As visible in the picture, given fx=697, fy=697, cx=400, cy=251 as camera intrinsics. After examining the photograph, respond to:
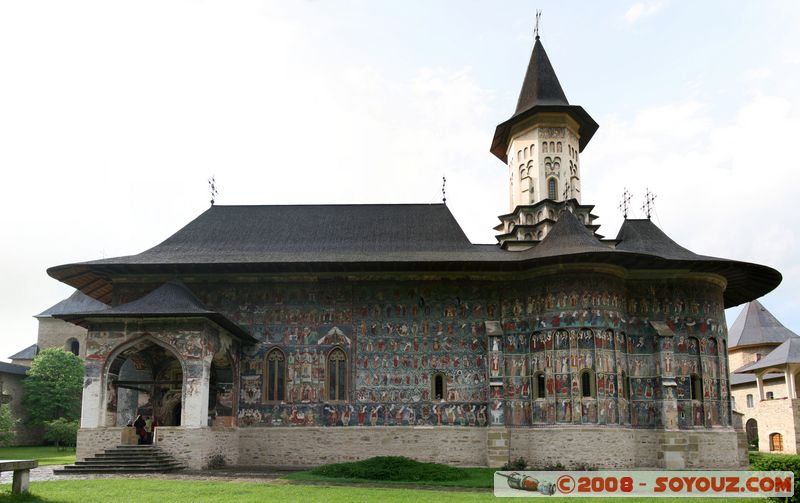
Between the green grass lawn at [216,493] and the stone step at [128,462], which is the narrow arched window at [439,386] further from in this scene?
the stone step at [128,462]

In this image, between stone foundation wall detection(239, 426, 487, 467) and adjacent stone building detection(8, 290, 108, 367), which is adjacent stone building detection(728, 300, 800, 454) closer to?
stone foundation wall detection(239, 426, 487, 467)

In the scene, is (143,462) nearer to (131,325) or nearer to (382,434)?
(131,325)

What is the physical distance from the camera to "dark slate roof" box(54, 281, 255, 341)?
17953mm

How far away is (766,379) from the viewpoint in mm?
36375

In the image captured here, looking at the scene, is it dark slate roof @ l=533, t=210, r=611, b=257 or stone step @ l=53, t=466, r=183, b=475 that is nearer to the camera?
stone step @ l=53, t=466, r=183, b=475

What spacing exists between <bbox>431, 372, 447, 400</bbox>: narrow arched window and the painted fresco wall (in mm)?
121

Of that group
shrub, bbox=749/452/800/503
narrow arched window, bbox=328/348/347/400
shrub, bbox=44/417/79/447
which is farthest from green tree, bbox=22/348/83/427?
shrub, bbox=749/452/800/503

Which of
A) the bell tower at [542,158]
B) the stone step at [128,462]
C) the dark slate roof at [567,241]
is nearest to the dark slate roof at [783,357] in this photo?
the bell tower at [542,158]

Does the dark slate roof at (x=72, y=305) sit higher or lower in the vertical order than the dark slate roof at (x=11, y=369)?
higher

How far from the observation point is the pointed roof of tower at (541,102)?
84.9 ft

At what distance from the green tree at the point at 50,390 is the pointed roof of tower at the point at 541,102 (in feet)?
81.2

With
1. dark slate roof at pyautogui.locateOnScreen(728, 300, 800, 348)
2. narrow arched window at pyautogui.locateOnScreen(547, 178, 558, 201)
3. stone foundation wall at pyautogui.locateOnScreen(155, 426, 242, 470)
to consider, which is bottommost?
stone foundation wall at pyautogui.locateOnScreen(155, 426, 242, 470)

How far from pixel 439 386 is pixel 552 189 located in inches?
362

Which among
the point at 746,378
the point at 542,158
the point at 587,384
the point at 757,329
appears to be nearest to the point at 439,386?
the point at 587,384
